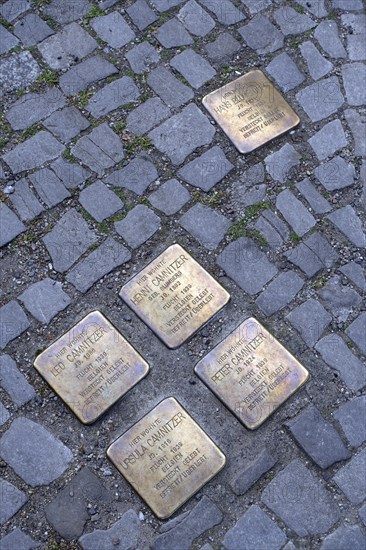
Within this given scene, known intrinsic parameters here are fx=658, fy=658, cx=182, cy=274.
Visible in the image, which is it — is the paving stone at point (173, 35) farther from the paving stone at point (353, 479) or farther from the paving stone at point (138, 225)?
the paving stone at point (353, 479)

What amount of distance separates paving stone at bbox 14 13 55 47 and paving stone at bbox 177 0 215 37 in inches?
31.5

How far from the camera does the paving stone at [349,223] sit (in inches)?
142

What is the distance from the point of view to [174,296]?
3.34 m

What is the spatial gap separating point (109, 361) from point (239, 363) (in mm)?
640

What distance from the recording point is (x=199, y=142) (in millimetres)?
3730

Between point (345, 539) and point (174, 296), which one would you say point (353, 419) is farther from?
point (174, 296)

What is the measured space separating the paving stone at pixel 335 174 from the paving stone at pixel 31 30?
1805mm

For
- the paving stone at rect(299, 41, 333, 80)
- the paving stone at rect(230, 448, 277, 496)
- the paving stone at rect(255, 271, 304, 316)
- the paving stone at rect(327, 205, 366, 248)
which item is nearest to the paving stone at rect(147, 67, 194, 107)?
the paving stone at rect(299, 41, 333, 80)

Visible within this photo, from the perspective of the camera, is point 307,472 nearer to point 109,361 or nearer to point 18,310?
point 109,361

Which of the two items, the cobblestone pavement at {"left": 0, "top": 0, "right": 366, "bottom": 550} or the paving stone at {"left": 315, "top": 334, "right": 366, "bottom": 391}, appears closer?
the cobblestone pavement at {"left": 0, "top": 0, "right": 366, "bottom": 550}

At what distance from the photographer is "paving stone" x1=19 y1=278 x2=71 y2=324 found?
3.35 metres

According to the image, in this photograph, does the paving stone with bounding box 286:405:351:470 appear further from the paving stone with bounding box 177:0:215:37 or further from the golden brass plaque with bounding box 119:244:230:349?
the paving stone with bounding box 177:0:215:37

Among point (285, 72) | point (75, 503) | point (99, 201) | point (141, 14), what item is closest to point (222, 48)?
point (285, 72)

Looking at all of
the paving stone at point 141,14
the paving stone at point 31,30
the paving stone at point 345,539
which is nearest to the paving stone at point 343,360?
the paving stone at point 345,539
